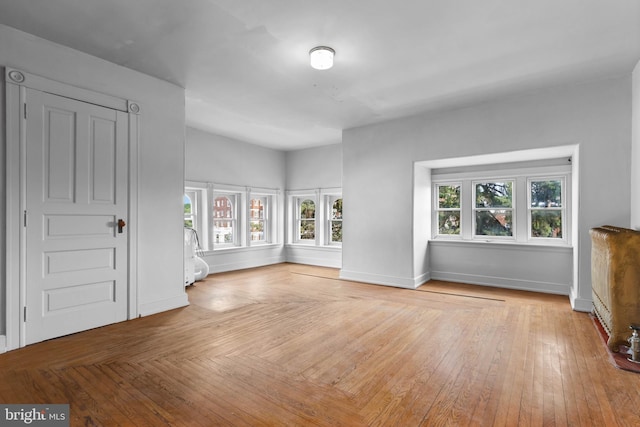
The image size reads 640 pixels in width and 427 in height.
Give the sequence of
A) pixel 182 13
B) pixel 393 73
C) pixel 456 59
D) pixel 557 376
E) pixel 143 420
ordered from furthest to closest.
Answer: pixel 393 73 → pixel 456 59 → pixel 182 13 → pixel 557 376 → pixel 143 420

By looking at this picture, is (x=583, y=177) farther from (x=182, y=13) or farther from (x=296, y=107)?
(x=182, y=13)

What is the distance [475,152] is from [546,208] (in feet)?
5.33

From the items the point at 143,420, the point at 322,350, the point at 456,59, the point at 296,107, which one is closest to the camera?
the point at 143,420

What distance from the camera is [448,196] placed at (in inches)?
245

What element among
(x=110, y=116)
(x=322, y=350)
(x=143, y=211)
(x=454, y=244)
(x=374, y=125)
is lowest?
(x=322, y=350)

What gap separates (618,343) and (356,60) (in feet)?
11.8

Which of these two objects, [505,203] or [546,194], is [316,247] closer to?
[505,203]

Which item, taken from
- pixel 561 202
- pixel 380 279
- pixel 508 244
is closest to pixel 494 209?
pixel 508 244

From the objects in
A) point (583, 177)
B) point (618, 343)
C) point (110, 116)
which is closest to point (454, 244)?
point (583, 177)

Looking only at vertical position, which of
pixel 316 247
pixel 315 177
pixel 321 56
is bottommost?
pixel 316 247

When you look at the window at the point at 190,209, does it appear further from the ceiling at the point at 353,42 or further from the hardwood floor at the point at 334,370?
the hardwood floor at the point at 334,370

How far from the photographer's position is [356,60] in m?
3.53

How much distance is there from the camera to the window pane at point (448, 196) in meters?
6.14

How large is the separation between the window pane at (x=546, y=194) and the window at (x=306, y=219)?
4.54 meters
